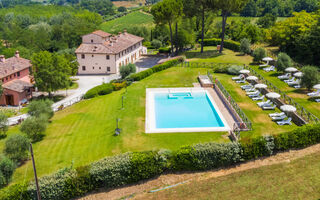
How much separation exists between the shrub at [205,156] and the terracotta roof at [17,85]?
1241 inches

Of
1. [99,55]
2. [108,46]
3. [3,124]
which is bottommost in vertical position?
[3,124]

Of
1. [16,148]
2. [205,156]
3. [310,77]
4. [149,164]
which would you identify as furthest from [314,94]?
[16,148]

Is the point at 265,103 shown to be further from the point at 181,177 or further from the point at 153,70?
the point at 153,70

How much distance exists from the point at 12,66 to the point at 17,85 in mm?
4942

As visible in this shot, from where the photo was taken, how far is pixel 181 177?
65.7 feet

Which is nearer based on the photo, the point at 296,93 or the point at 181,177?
the point at 181,177

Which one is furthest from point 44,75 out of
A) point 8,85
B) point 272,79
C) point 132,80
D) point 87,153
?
point 272,79

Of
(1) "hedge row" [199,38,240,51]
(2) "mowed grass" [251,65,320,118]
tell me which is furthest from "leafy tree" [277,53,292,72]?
(1) "hedge row" [199,38,240,51]

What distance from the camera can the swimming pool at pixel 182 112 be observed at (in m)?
28.8

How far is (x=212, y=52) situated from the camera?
6347 centimetres

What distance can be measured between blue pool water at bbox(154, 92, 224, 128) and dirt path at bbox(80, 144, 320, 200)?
8265 millimetres

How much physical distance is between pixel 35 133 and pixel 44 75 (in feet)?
50.7

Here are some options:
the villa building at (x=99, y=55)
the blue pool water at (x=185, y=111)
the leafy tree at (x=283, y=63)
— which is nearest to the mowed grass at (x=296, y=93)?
the leafy tree at (x=283, y=63)

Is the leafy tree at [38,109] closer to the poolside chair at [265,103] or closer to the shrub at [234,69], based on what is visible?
the poolside chair at [265,103]
